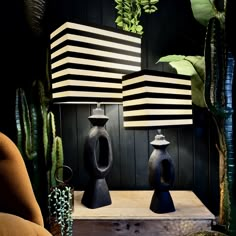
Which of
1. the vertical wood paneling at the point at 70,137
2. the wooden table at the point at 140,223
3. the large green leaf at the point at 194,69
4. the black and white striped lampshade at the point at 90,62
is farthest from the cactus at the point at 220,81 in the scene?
the vertical wood paneling at the point at 70,137

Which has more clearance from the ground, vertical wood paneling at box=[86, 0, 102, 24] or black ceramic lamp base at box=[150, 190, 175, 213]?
vertical wood paneling at box=[86, 0, 102, 24]

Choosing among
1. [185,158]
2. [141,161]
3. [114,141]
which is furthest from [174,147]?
[114,141]

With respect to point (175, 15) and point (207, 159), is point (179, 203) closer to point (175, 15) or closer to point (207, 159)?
point (207, 159)

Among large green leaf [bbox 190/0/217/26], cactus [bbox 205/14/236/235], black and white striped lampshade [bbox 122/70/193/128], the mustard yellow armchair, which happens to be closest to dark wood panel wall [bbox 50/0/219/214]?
large green leaf [bbox 190/0/217/26]

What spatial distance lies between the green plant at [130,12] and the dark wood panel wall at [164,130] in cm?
13

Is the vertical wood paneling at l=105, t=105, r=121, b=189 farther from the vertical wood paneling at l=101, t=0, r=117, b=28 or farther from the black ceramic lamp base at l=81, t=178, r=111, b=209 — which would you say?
the vertical wood paneling at l=101, t=0, r=117, b=28

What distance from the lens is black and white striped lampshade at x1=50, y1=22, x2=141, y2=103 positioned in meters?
1.23

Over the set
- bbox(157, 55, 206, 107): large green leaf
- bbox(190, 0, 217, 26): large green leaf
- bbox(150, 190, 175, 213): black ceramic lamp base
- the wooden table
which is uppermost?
bbox(190, 0, 217, 26): large green leaf

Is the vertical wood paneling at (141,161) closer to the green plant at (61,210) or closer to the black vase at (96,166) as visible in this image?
the black vase at (96,166)

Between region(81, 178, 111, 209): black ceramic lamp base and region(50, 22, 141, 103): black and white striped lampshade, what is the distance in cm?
45

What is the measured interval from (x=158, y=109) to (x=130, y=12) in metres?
0.71

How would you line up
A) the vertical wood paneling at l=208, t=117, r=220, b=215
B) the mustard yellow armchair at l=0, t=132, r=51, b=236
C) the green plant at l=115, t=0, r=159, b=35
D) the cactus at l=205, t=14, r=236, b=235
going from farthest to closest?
1. the vertical wood paneling at l=208, t=117, r=220, b=215
2. the green plant at l=115, t=0, r=159, b=35
3. the cactus at l=205, t=14, r=236, b=235
4. the mustard yellow armchair at l=0, t=132, r=51, b=236

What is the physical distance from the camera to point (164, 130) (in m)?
1.70

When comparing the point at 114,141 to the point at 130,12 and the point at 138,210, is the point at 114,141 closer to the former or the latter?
the point at 138,210
